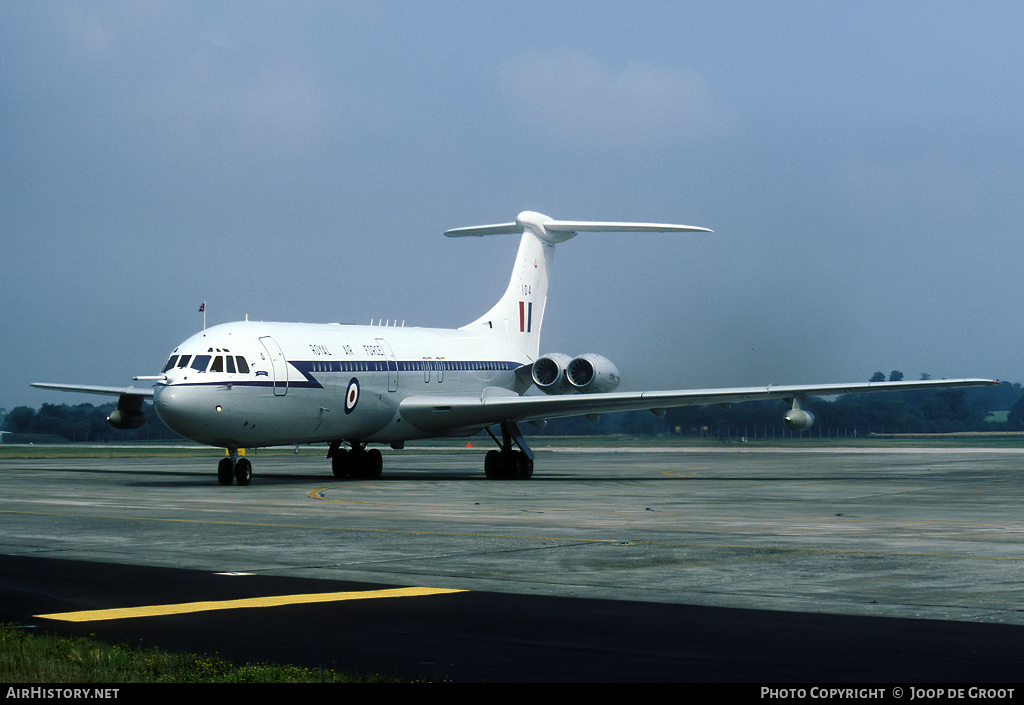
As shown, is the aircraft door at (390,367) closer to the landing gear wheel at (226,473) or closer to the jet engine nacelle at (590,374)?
the landing gear wheel at (226,473)

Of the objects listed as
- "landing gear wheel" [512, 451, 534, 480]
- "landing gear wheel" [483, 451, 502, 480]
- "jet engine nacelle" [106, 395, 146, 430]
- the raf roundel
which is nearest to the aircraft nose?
the raf roundel

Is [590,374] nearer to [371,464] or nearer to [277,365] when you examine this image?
[371,464]

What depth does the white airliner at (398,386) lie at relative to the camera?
104 ft

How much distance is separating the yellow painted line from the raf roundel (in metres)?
22.6

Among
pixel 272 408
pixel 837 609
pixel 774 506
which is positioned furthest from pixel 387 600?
pixel 272 408

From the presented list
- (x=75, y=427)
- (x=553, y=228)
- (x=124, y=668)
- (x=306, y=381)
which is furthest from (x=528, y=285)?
(x=75, y=427)

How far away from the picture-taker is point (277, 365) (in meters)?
33.0

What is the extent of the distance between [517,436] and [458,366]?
3279 mm

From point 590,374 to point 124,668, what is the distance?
103ft

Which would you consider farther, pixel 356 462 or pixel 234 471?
pixel 356 462

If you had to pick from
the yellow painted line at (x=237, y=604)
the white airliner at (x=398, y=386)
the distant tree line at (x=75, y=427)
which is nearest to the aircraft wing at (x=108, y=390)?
the white airliner at (x=398, y=386)

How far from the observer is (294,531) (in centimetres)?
1964

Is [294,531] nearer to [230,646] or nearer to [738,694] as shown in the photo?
[230,646]

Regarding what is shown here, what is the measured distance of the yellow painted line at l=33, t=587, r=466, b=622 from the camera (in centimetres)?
1118
